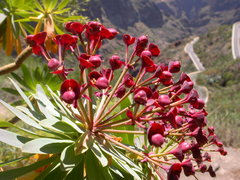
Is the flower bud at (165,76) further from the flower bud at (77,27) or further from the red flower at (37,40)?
the red flower at (37,40)

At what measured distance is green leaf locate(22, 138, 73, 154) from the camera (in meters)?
1.01

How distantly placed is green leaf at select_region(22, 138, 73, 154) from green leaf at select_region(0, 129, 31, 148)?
111 millimetres

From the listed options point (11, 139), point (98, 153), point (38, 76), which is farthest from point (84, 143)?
point (38, 76)

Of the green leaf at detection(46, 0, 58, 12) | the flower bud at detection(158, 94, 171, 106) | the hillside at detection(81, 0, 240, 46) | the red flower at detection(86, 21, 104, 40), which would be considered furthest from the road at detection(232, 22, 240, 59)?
the hillside at detection(81, 0, 240, 46)

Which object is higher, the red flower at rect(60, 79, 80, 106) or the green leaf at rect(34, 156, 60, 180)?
the red flower at rect(60, 79, 80, 106)

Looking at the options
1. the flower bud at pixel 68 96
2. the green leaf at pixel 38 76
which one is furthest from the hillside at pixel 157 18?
the flower bud at pixel 68 96

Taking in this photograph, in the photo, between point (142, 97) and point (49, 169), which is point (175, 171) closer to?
point (142, 97)

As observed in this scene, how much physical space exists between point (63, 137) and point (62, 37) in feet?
1.62

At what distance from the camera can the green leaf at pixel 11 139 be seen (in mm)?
1069

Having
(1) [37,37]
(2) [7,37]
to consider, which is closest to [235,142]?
(2) [7,37]

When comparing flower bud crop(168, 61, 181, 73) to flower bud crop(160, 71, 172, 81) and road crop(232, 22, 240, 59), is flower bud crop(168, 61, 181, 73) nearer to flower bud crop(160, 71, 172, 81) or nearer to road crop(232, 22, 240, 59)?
flower bud crop(160, 71, 172, 81)

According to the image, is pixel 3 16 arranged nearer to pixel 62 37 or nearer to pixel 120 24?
pixel 62 37

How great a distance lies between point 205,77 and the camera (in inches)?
1449

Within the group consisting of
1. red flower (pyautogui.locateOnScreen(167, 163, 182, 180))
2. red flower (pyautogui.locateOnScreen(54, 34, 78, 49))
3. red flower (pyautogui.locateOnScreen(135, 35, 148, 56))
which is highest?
red flower (pyautogui.locateOnScreen(54, 34, 78, 49))
